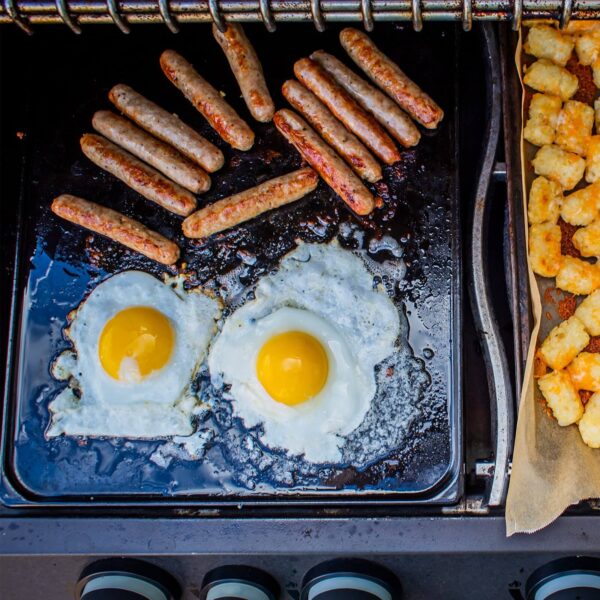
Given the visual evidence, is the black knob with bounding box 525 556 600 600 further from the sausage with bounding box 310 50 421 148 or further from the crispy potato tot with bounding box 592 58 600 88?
the crispy potato tot with bounding box 592 58 600 88

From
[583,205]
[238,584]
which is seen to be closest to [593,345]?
[583,205]

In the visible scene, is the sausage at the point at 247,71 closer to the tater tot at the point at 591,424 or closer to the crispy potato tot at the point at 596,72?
the crispy potato tot at the point at 596,72

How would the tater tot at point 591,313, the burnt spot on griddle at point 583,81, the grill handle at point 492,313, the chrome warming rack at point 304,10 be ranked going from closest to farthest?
the chrome warming rack at point 304,10
the grill handle at point 492,313
the tater tot at point 591,313
the burnt spot on griddle at point 583,81

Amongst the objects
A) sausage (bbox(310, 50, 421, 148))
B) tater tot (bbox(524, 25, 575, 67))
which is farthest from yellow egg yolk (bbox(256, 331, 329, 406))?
tater tot (bbox(524, 25, 575, 67))

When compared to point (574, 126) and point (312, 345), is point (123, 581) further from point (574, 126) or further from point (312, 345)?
point (574, 126)

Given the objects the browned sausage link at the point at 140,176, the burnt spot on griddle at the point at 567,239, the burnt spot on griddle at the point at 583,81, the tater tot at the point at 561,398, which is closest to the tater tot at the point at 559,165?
the burnt spot on griddle at the point at 567,239

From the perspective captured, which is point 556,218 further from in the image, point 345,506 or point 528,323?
point 345,506

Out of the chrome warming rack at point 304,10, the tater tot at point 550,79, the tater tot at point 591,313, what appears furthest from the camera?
the tater tot at point 550,79
